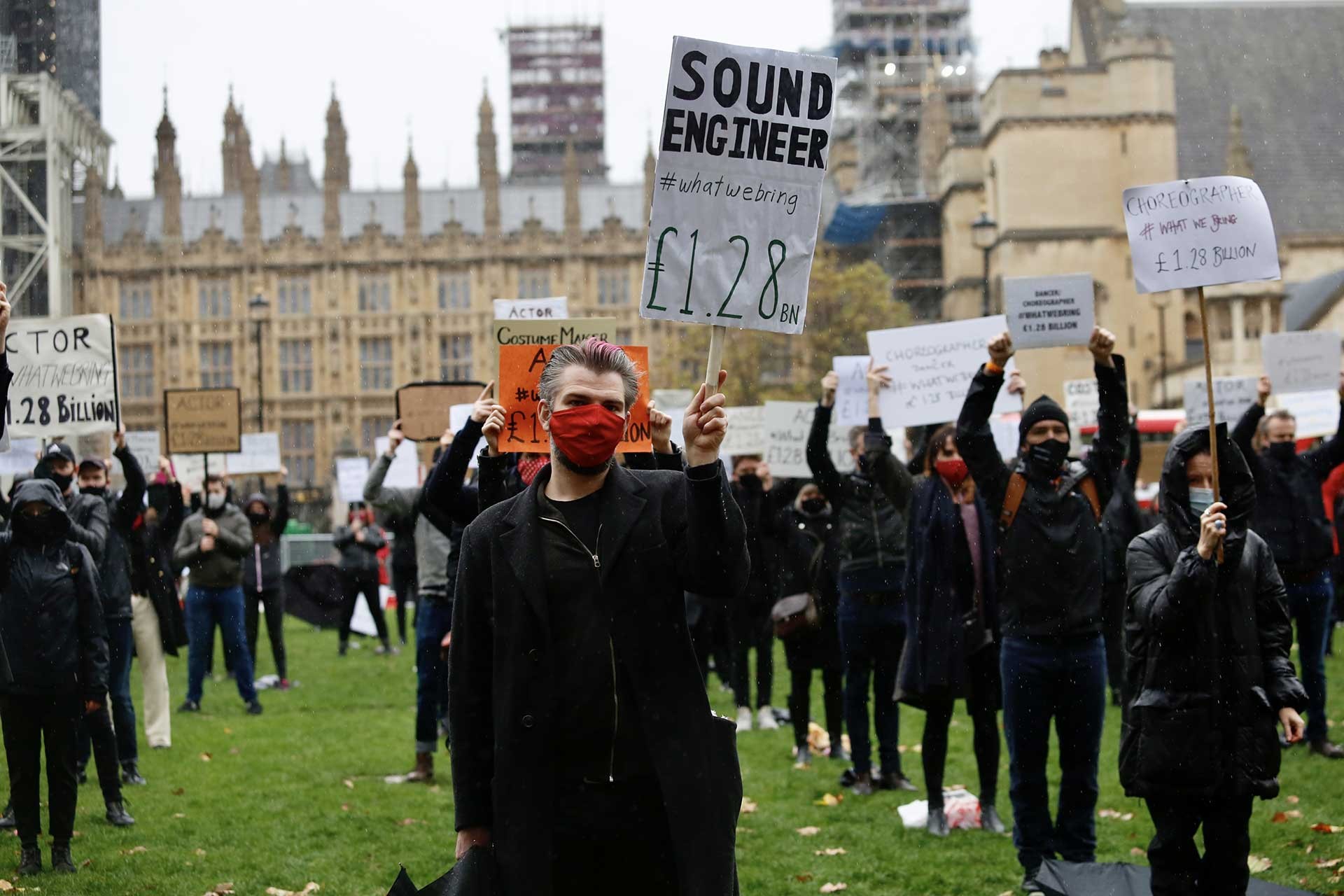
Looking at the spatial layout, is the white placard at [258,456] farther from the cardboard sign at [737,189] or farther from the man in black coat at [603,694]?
the man in black coat at [603,694]

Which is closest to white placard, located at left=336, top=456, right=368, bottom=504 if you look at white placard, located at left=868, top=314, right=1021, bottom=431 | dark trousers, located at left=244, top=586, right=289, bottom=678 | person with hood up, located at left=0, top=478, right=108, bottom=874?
dark trousers, located at left=244, top=586, right=289, bottom=678

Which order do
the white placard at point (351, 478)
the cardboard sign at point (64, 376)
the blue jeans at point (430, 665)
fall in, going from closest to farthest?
1. the blue jeans at point (430, 665)
2. the cardboard sign at point (64, 376)
3. the white placard at point (351, 478)

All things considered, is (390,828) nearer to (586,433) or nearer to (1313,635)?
(586,433)

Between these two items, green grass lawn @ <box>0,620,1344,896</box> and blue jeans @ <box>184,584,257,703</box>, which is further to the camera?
blue jeans @ <box>184,584,257,703</box>

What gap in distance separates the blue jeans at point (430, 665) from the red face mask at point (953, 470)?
2.61 metres

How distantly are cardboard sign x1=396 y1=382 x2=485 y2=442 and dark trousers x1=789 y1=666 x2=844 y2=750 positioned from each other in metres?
2.36

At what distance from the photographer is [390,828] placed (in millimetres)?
7375

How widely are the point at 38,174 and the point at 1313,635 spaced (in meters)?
31.8

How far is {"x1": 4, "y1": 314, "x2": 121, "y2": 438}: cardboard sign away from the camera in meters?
8.88

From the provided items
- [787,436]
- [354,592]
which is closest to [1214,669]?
[787,436]

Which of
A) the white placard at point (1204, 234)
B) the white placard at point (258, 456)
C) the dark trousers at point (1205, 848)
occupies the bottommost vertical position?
the dark trousers at point (1205, 848)

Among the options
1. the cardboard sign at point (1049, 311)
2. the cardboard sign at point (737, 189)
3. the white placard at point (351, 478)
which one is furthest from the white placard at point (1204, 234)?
the white placard at point (351, 478)

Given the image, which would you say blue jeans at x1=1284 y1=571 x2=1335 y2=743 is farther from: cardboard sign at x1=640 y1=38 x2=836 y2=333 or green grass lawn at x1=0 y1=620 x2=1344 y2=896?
cardboard sign at x1=640 y1=38 x2=836 y2=333

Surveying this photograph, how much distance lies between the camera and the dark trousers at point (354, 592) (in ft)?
53.3
